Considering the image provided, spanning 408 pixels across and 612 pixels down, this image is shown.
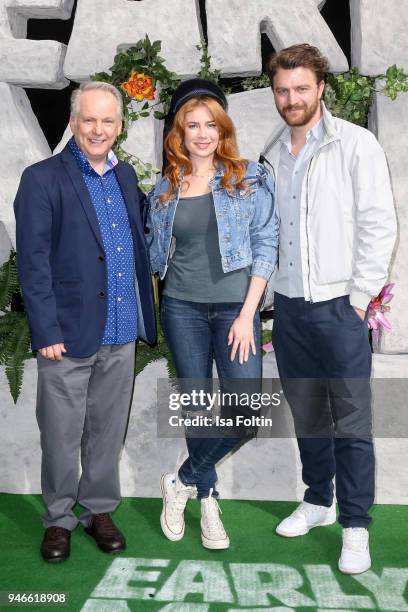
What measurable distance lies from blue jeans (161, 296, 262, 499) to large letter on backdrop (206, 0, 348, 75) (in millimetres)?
1905

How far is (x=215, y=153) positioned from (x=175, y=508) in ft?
6.61

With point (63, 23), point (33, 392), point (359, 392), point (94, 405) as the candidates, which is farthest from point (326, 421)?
point (63, 23)

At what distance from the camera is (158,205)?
12.6ft

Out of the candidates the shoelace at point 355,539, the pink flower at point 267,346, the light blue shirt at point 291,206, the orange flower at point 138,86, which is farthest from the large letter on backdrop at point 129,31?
the shoelace at point 355,539

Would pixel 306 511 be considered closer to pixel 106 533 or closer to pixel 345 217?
pixel 106 533

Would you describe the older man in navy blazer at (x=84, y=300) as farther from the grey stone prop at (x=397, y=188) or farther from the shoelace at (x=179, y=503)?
the grey stone prop at (x=397, y=188)

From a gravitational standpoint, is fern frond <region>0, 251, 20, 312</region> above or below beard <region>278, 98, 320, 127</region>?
below

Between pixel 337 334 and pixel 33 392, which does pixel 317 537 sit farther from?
pixel 33 392

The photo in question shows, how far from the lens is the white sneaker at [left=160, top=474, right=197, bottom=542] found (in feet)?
13.9

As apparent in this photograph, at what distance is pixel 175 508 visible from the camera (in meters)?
4.27

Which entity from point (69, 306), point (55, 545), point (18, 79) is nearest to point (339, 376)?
point (69, 306)

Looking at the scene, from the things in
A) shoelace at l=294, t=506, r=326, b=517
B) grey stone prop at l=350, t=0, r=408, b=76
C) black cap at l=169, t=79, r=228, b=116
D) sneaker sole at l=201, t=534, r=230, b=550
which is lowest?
sneaker sole at l=201, t=534, r=230, b=550

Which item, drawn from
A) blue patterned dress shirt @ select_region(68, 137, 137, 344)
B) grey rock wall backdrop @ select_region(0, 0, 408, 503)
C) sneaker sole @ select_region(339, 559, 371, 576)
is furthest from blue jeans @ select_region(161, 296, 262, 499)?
grey rock wall backdrop @ select_region(0, 0, 408, 503)

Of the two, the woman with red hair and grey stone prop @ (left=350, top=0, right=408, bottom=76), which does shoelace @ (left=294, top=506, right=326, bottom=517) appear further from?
grey stone prop @ (left=350, top=0, right=408, bottom=76)
